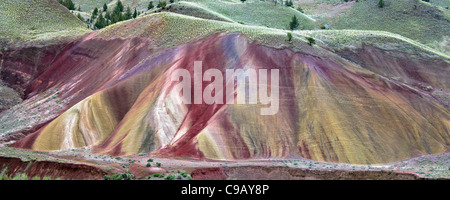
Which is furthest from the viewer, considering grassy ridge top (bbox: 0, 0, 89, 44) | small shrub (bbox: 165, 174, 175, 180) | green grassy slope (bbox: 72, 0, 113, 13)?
green grassy slope (bbox: 72, 0, 113, 13)

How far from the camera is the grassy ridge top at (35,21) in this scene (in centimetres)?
7894

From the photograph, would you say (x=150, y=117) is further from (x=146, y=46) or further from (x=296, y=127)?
(x=146, y=46)

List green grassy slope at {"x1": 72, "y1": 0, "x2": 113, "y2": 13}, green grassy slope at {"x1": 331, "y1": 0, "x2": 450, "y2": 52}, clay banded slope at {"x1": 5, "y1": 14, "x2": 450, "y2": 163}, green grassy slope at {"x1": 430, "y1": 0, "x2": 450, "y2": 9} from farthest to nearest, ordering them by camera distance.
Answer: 1. green grassy slope at {"x1": 72, "y1": 0, "x2": 113, "y2": 13}
2. green grassy slope at {"x1": 430, "y1": 0, "x2": 450, "y2": 9}
3. green grassy slope at {"x1": 331, "y1": 0, "x2": 450, "y2": 52}
4. clay banded slope at {"x1": 5, "y1": 14, "x2": 450, "y2": 163}

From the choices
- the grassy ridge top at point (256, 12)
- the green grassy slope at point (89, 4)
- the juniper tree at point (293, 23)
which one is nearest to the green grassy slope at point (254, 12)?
the grassy ridge top at point (256, 12)

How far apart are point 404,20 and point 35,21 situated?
214ft

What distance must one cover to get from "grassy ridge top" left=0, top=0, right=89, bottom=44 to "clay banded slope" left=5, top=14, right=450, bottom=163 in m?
22.1

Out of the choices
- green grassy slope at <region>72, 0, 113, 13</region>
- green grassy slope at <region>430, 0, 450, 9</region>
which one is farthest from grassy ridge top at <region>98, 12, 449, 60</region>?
green grassy slope at <region>430, 0, 450, 9</region>

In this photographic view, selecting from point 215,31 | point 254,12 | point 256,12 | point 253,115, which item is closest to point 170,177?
point 253,115

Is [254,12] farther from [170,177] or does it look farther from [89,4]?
[170,177]

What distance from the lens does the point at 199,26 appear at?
63625mm

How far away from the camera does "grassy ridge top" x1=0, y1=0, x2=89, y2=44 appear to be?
78.9 meters

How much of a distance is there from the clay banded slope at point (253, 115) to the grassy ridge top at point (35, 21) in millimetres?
22092

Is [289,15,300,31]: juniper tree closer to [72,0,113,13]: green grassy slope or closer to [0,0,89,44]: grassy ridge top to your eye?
[0,0,89,44]: grassy ridge top

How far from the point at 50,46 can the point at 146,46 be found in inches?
791
